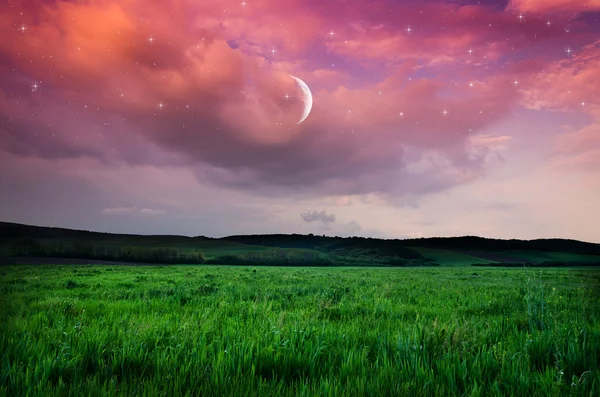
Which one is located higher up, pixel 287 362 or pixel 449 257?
pixel 287 362

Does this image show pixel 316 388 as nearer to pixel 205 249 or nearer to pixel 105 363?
pixel 105 363

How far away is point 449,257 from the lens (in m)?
110

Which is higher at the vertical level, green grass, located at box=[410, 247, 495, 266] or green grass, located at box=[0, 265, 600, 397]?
green grass, located at box=[0, 265, 600, 397]

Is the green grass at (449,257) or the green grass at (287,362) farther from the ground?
the green grass at (287,362)

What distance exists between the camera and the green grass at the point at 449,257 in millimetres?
102162

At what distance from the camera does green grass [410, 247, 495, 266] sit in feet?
335

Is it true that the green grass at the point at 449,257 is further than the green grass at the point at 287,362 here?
Yes

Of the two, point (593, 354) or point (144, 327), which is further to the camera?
point (144, 327)

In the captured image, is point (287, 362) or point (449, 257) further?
point (449, 257)

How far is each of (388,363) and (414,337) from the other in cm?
93

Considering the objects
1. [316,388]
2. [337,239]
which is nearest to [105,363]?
[316,388]

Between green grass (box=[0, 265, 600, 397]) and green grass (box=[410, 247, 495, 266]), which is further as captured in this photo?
green grass (box=[410, 247, 495, 266])

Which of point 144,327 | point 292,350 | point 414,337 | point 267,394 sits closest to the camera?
point 267,394

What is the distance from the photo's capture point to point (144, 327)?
512 cm
